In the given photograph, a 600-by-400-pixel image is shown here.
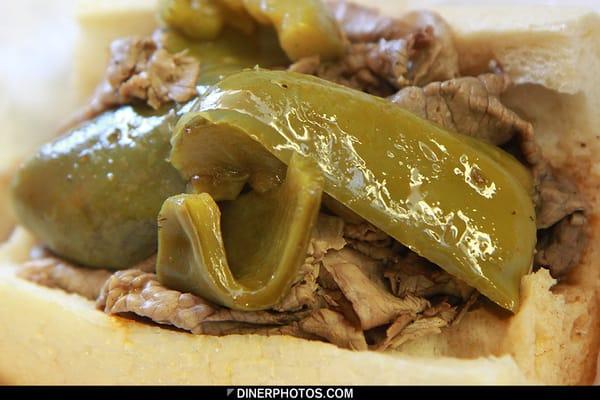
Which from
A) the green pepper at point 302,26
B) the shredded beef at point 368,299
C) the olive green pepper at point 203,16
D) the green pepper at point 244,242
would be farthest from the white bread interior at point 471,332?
the olive green pepper at point 203,16

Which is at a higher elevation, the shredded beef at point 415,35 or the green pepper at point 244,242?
the shredded beef at point 415,35

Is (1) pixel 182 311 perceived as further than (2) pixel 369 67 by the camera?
No

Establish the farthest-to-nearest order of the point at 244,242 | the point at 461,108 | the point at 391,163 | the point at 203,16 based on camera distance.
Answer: the point at 203,16
the point at 461,108
the point at 244,242
the point at 391,163

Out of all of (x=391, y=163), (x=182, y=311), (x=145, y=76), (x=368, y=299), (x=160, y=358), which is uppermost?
(x=391, y=163)

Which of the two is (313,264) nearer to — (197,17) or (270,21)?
(270,21)

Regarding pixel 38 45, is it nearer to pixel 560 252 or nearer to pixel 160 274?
pixel 160 274

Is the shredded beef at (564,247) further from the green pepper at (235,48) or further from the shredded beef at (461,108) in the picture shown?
the green pepper at (235,48)

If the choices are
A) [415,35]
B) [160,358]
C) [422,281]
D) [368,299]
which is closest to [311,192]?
[368,299]
